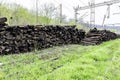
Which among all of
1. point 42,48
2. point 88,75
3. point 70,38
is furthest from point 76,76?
point 70,38

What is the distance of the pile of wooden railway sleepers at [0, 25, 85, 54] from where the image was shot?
10023mm

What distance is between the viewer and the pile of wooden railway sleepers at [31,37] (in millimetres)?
10023

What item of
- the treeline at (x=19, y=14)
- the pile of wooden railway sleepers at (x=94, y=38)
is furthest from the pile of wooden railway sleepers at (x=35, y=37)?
the treeline at (x=19, y=14)

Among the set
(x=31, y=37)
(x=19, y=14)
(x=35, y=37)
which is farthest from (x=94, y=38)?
(x=31, y=37)

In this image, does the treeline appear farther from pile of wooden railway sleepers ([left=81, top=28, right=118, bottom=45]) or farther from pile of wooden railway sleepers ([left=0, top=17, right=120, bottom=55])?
pile of wooden railway sleepers ([left=81, top=28, right=118, bottom=45])

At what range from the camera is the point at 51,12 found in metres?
26.3

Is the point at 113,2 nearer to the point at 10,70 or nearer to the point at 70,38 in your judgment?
the point at 70,38

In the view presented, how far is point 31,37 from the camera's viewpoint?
11875 mm

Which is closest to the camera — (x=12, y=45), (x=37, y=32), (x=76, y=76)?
(x=76, y=76)

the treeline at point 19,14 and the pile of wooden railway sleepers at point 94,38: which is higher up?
the treeline at point 19,14

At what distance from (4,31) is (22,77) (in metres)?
5.14

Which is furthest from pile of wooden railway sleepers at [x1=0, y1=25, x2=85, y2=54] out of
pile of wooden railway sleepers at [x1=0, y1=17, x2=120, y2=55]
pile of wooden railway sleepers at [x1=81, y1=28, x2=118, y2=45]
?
pile of wooden railway sleepers at [x1=81, y1=28, x2=118, y2=45]

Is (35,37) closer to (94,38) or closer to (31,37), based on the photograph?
(31,37)

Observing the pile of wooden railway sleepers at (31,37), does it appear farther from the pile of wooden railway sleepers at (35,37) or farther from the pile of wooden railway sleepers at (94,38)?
the pile of wooden railway sleepers at (94,38)
